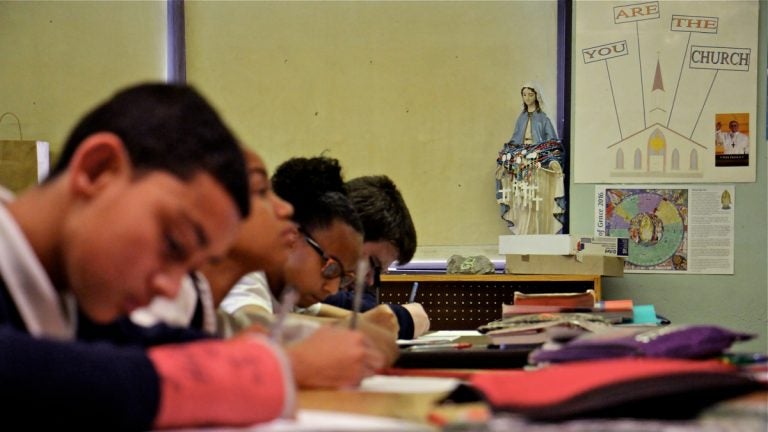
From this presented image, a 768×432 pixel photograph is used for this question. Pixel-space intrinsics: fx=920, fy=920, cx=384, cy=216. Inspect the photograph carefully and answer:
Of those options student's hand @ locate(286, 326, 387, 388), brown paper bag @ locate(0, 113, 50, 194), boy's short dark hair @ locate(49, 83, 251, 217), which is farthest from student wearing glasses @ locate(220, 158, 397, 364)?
brown paper bag @ locate(0, 113, 50, 194)

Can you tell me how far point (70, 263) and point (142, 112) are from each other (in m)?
0.17

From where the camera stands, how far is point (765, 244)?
191 inches

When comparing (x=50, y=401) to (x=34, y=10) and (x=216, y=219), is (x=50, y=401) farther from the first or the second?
(x=34, y=10)

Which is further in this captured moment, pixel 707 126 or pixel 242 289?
pixel 707 126

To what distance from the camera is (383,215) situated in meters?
2.91

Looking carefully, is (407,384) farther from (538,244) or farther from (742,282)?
(742,282)

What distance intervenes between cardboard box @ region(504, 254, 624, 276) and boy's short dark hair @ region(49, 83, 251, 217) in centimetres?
349

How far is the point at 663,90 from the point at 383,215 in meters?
2.64

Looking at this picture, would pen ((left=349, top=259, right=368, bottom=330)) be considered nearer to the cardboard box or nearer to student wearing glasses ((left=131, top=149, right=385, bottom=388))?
student wearing glasses ((left=131, top=149, right=385, bottom=388))

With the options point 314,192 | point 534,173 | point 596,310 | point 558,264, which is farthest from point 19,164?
point 596,310

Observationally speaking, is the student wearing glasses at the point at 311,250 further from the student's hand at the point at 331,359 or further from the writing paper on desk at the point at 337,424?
the writing paper on desk at the point at 337,424

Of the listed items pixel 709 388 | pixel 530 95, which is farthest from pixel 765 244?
pixel 709 388

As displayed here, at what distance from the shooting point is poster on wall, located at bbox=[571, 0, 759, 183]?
16.0 feet

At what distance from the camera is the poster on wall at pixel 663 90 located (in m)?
4.88
